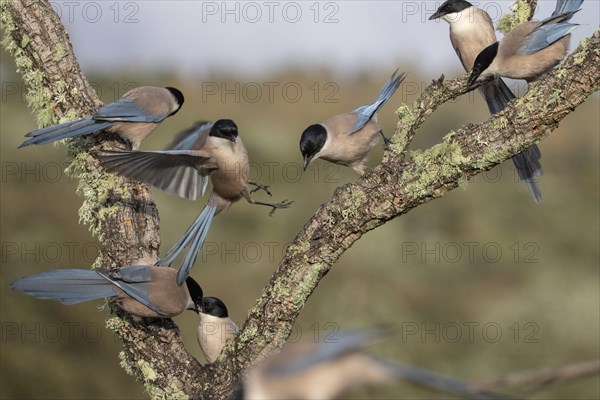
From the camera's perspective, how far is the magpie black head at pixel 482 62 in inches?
136

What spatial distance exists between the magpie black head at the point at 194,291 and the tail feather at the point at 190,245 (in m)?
0.42

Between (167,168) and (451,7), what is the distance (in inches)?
79.0

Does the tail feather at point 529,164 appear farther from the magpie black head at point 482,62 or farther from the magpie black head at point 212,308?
the magpie black head at point 212,308

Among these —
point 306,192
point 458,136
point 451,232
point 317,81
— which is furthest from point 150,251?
point 317,81

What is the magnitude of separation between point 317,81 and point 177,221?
397 centimetres

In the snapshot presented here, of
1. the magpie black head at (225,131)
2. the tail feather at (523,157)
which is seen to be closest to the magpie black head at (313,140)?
the magpie black head at (225,131)

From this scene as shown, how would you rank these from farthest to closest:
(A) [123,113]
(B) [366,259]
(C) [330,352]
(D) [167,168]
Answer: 1. (B) [366,259]
2. (A) [123,113]
3. (D) [167,168]
4. (C) [330,352]

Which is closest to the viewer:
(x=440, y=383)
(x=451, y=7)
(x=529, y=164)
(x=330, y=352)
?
(x=440, y=383)

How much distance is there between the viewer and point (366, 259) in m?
9.41

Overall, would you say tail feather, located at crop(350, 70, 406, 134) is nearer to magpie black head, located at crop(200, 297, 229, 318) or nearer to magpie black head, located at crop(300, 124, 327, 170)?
magpie black head, located at crop(300, 124, 327, 170)

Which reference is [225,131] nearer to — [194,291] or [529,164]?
[194,291]

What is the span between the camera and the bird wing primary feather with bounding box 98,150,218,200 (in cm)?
344

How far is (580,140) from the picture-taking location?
1181 cm

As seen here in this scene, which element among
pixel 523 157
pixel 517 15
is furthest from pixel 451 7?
pixel 523 157
